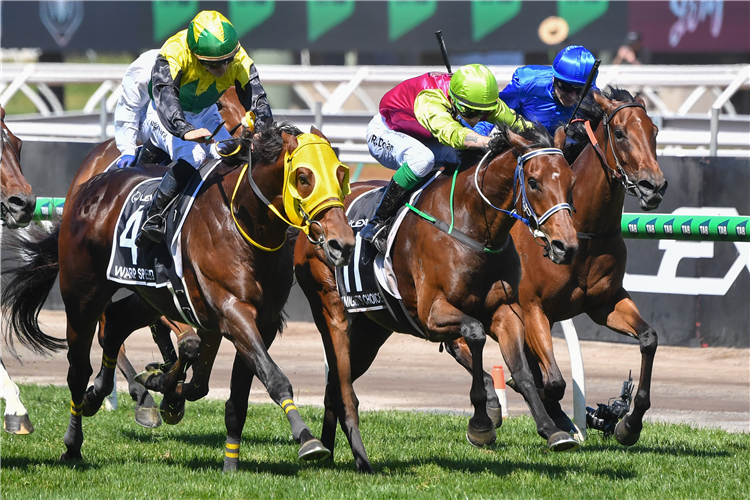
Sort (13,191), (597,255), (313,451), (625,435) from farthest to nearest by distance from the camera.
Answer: (597,255) < (625,435) < (13,191) < (313,451)

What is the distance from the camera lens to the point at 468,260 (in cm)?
550

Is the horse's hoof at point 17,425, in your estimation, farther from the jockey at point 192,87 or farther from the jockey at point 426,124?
the jockey at point 426,124

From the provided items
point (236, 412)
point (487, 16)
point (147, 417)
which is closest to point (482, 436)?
point (236, 412)

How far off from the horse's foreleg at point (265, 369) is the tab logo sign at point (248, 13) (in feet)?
33.5

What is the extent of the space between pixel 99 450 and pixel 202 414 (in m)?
1.39

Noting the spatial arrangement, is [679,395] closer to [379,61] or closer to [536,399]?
[536,399]

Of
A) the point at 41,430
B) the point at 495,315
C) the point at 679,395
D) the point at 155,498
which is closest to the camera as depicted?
the point at 155,498

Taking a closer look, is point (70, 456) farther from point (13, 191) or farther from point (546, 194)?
point (546, 194)

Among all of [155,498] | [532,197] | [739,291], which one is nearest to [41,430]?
[155,498]

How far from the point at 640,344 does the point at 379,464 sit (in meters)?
1.63

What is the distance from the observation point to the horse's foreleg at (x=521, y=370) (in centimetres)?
500

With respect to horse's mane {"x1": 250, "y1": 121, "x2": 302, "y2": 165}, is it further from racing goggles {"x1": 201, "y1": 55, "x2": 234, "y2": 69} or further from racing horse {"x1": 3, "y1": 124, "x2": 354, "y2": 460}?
racing goggles {"x1": 201, "y1": 55, "x2": 234, "y2": 69}

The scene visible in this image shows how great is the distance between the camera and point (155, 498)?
5.13 meters

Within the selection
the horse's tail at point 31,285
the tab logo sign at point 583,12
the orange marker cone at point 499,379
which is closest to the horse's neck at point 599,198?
the orange marker cone at point 499,379
